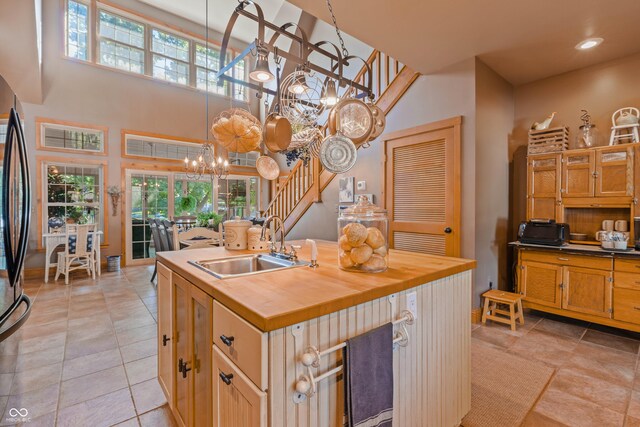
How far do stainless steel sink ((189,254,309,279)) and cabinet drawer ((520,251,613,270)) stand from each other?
9.80 feet

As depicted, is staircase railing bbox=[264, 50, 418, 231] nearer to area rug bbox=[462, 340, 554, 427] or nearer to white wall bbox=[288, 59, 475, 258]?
white wall bbox=[288, 59, 475, 258]

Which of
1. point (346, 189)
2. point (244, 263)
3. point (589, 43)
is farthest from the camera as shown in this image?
point (346, 189)

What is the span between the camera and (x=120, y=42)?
6.55 m

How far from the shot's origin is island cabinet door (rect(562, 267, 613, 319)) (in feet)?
9.46

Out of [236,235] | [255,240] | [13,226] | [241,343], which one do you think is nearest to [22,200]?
[13,226]

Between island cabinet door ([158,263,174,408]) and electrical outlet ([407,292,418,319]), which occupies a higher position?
electrical outlet ([407,292,418,319])

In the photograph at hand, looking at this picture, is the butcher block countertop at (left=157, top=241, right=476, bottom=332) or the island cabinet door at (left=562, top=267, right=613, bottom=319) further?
the island cabinet door at (left=562, top=267, right=613, bottom=319)

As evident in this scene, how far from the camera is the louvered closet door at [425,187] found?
10.9ft

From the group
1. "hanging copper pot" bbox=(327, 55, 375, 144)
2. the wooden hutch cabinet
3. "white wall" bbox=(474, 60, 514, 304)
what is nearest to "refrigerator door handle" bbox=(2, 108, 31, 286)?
"hanging copper pot" bbox=(327, 55, 375, 144)

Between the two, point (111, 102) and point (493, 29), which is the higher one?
point (111, 102)

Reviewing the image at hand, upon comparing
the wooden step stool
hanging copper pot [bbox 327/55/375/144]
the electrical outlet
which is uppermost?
hanging copper pot [bbox 327/55/375/144]

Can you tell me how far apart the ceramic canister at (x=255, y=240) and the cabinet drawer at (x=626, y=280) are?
3.31 metres

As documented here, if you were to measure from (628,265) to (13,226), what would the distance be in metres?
4.57

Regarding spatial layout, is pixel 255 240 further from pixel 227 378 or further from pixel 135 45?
pixel 135 45
